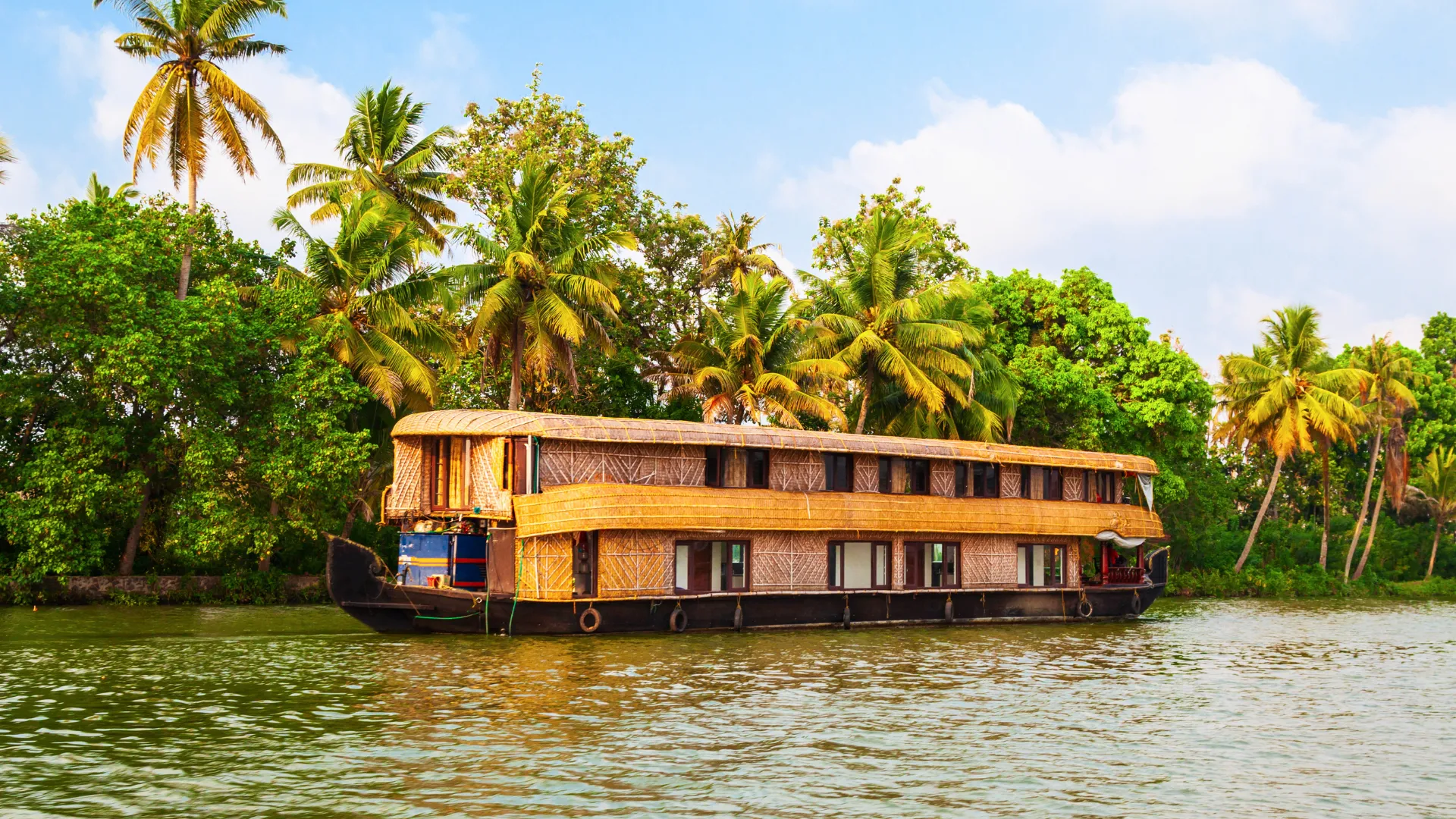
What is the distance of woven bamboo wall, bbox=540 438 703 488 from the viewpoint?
21312 millimetres

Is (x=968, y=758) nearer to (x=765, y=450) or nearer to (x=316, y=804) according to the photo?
(x=316, y=804)

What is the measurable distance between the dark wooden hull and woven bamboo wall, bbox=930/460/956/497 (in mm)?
2075

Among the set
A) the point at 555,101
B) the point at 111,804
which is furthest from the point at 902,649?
the point at 555,101

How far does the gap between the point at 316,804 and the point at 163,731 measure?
350 centimetres

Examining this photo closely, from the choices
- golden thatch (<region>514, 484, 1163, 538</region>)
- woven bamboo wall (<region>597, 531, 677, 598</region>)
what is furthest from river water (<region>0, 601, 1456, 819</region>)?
golden thatch (<region>514, 484, 1163, 538</region>)

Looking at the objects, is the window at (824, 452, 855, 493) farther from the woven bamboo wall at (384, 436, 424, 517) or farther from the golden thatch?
the woven bamboo wall at (384, 436, 424, 517)

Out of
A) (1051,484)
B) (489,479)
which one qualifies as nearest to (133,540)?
(489,479)

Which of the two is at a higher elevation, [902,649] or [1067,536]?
[1067,536]

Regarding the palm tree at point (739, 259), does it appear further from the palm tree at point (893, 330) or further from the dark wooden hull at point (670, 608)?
the dark wooden hull at point (670, 608)

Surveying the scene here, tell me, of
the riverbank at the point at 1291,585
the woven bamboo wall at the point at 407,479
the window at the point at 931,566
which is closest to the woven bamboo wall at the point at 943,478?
the window at the point at 931,566

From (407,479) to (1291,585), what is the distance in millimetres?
31347

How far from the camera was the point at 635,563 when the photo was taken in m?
21.4

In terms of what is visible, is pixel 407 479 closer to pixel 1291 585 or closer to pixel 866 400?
pixel 866 400

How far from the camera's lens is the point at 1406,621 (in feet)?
100
